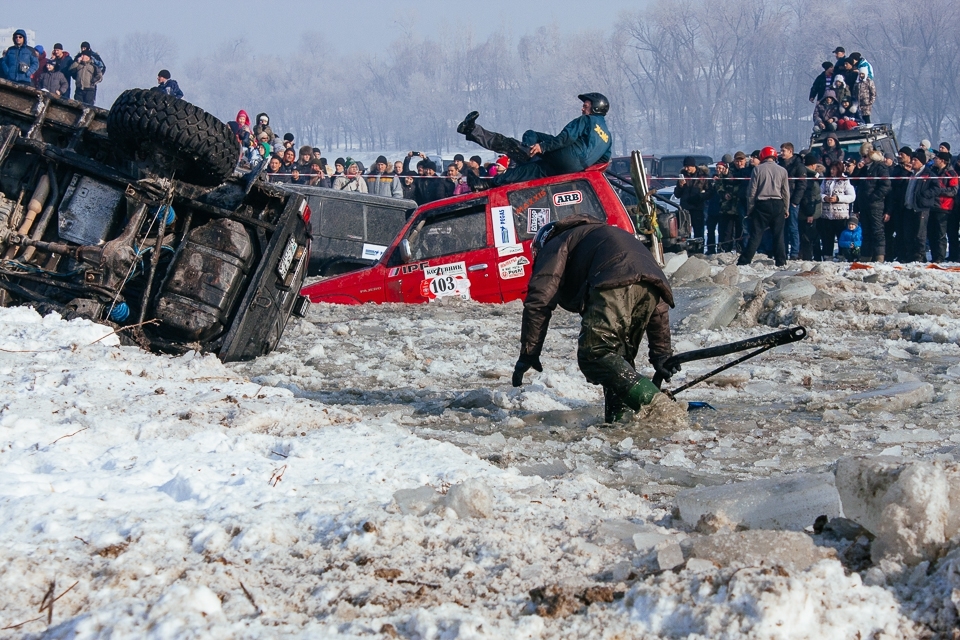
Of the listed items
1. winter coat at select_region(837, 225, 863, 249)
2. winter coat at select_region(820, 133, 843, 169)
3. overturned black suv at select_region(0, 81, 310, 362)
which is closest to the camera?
overturned black suv at select_region(0, 81, 310, 362)

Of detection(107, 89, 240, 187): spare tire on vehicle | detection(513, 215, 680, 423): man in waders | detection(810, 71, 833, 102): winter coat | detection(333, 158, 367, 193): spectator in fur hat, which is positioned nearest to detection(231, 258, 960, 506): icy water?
detection(513, 215, 680, 423): man in waders

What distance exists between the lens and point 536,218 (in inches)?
427

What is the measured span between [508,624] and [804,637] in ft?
2.65

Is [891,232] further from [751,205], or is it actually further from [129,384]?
[129,384]

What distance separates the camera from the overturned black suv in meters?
7.24

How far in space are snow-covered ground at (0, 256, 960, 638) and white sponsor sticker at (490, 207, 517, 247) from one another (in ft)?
8.60

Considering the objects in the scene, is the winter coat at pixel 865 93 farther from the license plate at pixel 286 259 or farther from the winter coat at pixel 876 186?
the license plate at pixel 286 259

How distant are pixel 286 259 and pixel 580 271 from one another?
2897 millimetres

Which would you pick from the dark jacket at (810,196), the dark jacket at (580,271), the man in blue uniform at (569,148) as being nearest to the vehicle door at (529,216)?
the man in blue uniform at (569,148)

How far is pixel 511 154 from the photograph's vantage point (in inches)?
490

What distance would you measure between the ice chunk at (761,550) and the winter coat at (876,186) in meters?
13.4

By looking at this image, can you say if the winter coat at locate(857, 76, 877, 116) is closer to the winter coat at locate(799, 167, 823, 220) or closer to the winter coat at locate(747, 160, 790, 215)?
the winter coat at locate(799, 167, 823, 220)

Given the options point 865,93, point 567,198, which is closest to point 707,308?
point 567,198

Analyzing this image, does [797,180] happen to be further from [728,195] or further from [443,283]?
[443,283]
